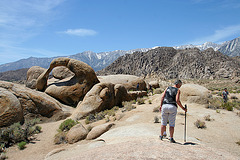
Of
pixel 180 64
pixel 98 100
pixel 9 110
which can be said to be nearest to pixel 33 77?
pixel 9 110

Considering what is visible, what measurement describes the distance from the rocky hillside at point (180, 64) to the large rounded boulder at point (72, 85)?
175ft

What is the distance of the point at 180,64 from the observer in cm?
9525

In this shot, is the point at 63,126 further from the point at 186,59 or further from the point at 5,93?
the point at 186,59

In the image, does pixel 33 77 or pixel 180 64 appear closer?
pixel 33 77

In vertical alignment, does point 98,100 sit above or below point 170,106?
below

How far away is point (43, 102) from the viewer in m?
10.7

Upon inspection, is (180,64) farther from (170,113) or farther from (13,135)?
(13,135)

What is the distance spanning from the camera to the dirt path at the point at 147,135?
517cm

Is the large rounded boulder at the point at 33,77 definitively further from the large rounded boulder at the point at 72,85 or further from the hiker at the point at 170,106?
the hiker at the point at 170,106

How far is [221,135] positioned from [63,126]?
7877mm

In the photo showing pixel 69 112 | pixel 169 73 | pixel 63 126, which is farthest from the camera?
pixel 169 73

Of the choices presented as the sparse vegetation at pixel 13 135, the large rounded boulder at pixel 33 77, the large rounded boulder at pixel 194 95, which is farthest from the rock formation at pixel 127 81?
the sparse vegetation at pixel 13 135

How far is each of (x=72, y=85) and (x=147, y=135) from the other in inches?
379

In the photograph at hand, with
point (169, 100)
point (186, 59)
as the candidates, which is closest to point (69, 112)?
point (169, 100)
